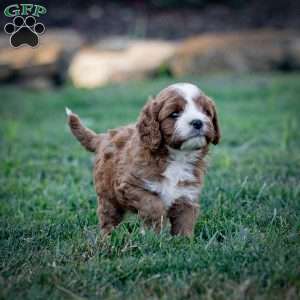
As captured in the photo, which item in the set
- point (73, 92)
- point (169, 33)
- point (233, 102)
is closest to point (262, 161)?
point (233, 102)

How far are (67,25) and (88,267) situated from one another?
1444cm

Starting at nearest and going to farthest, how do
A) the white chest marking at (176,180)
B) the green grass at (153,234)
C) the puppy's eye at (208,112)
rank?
the green grass at (153,234), the white chest marking at (176,180), the puppy's eye at (208,112)

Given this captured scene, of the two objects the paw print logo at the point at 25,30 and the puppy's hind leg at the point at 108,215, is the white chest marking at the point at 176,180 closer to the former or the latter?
the puppy's hind leg at the point at 108,215

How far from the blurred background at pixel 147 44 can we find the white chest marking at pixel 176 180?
31.9ft

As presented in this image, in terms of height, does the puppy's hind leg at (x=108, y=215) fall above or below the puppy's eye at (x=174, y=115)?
below

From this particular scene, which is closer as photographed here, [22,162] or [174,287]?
[174,287]

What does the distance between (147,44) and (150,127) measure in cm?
1104

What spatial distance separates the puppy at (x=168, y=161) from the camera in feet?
13.6

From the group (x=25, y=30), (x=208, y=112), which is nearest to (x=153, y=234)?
(x=208, y=112)

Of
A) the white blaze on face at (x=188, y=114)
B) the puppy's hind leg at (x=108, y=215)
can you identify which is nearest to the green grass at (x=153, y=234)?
the puppy's hind leg at (x=108, y=215)

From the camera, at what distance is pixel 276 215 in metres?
4.58

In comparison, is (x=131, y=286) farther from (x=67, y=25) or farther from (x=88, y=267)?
(x=67, y=25)

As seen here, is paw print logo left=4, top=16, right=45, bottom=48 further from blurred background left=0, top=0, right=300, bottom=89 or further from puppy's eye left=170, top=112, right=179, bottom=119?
blurred background left=0, top=0, right=300, bottom=89

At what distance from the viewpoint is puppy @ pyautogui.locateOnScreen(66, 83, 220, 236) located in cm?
414
